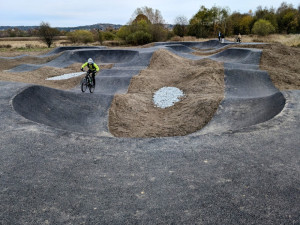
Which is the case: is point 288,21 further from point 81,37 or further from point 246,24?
point 81,37

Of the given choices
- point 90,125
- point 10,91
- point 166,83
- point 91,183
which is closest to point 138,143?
point 91,183

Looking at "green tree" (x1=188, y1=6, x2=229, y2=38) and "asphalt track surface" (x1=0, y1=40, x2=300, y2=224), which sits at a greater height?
"green tree" (x1=188, y1=6, x2=229, y2=38)

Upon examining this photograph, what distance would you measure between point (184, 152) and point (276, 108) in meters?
6.81

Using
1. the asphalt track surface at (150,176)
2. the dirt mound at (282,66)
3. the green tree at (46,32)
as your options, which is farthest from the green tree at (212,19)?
the asphalt track surface at (150,176)

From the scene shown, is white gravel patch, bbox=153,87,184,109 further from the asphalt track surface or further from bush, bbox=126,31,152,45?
bush, bbox=126,31,152,45

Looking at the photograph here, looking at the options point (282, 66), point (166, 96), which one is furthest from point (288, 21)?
point (166, 96)

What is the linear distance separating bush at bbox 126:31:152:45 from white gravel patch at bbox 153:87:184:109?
3747 centimetres

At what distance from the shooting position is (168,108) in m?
15.0

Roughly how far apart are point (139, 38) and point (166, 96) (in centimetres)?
3952

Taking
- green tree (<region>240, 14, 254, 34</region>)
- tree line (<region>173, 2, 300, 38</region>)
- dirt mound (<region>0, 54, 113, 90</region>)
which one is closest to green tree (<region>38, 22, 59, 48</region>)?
dirt mound (<region>0, 54, 113, 90</region>)

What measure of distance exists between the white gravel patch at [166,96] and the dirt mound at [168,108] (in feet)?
1.27

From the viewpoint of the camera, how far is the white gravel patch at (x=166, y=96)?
15.6 metres

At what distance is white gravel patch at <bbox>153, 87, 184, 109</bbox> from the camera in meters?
15.6

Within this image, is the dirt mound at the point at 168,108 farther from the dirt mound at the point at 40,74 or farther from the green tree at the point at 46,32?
the green tree at the point at 46,32
